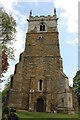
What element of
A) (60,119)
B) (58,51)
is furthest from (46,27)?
(60,119)

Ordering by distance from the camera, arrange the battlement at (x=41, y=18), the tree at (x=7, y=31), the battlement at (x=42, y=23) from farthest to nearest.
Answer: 1. the battlement at (x=41, y=18)
2. the battlement at (x=42, y=23)
3. the tree at (x=7, y=31)

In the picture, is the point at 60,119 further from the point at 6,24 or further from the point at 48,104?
the point at 6,24

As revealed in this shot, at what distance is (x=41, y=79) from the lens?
22391mm

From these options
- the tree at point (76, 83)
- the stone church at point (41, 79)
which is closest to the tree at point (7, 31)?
the stone church at point (41, 79)

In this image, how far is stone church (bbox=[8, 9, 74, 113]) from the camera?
20375 millimetres

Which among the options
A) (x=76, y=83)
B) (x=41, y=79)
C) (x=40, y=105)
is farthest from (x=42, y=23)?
(x=76, y=83)

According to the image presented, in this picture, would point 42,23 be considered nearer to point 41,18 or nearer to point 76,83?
point 41,18

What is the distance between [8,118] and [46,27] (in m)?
20.7

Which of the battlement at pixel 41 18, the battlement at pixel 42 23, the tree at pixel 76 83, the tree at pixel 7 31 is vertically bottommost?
the tree at pixel 76 83

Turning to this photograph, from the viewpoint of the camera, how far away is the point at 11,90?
20.8 metres

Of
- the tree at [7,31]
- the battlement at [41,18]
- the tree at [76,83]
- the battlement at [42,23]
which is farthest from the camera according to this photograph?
the tree at [76,83]

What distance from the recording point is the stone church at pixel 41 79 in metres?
20.4

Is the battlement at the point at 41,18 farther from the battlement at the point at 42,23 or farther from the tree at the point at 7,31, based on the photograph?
the tree at the point at 7,31

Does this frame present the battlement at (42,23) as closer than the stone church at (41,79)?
No
